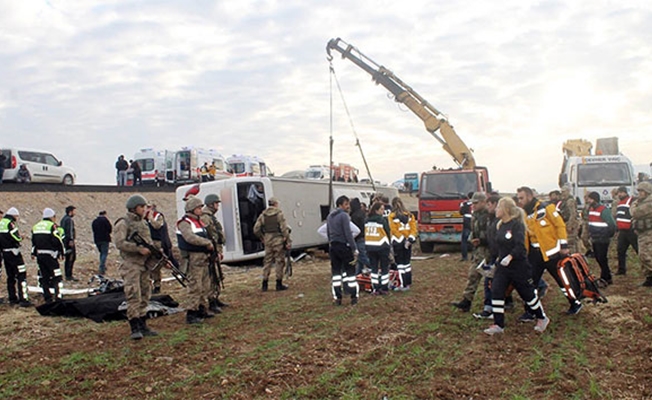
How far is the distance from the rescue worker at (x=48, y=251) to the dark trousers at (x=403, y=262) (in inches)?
233

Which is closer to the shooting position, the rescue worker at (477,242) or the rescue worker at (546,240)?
the rescue worker at (546,240)

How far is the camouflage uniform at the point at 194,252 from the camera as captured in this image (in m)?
7.31

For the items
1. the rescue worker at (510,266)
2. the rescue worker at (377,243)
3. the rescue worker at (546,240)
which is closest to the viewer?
the rescue worker at (510,266)

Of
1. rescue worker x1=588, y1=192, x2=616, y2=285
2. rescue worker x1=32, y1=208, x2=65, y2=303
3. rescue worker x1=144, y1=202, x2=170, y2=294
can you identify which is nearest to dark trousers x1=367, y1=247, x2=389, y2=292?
rescue worker x1=588, y1=192, x2=616, y2=285

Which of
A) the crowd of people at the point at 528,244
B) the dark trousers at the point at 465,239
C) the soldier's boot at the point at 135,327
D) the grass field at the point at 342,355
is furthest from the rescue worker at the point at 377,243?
the dark trousers at the point at 465,239

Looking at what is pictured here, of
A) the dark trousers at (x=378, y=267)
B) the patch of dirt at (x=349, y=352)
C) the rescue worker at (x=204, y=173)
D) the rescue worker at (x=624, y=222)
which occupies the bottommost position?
the patch of dirt at (x=349, y=352)

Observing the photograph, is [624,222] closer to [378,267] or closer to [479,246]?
[479,246]

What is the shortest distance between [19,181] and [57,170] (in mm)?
1826

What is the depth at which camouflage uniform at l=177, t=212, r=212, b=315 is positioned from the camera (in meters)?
7.31

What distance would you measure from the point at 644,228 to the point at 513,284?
11.8 ft

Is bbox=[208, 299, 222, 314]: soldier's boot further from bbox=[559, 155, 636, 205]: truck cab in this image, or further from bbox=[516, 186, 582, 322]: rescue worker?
bbox=[559, 155, 636, 205]: truck cab

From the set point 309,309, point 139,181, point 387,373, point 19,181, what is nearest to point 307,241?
point 309,309

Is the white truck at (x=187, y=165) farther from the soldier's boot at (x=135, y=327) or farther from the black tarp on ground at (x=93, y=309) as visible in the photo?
the soldier's boot at (x=135, y=327)

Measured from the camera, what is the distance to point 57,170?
80.6 feet
